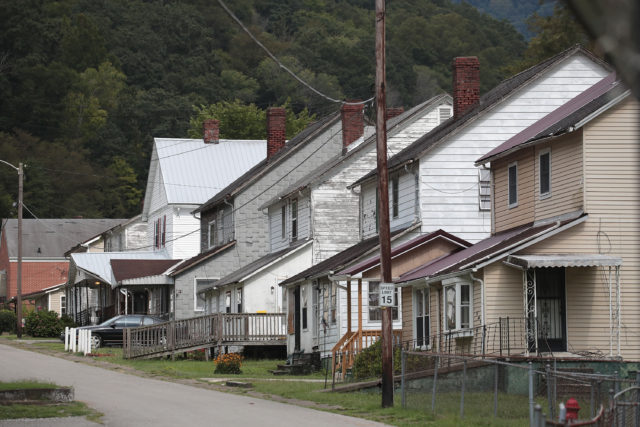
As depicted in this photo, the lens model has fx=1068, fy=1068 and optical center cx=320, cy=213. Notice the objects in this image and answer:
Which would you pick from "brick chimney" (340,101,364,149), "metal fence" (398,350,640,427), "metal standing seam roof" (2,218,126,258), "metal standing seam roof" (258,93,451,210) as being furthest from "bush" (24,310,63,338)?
"metal fence" (398,350,640,427)

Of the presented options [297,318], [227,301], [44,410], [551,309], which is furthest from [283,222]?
[44,410]

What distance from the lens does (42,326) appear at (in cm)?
5678

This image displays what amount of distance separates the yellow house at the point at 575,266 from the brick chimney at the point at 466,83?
30.9ft

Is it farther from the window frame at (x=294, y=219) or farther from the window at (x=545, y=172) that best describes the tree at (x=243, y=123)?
the window at (x=545, y=172)

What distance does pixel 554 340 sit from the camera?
25.0 m

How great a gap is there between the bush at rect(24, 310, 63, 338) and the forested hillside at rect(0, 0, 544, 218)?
42732mm

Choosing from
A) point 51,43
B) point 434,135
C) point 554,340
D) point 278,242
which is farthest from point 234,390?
point 51,43

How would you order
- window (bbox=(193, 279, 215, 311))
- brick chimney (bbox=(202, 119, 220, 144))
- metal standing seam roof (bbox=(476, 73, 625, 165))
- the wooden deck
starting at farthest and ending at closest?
brick chimney (bbox=(202, 119, 220, 144)), window (bbox=(193, 279, 215, 311)), the wooden deck, metal standing seam roof (bbox=(476, 73, 625, 165))

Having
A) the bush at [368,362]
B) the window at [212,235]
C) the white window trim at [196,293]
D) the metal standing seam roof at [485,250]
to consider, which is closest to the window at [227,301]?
the white window trim at [196,293]

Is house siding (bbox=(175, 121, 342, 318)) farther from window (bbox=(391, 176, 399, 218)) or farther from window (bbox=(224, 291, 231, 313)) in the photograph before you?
window (bbox=(391, 176, 399, 218))

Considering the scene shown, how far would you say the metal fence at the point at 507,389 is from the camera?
15742 mm

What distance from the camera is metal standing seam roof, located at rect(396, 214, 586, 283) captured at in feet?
81.1

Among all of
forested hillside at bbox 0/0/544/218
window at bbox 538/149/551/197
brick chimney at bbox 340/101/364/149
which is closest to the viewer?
window at bbox 538/149/551/197

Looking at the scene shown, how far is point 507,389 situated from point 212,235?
3074 cm
